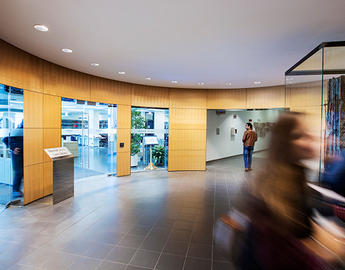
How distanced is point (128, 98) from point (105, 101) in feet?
3.26

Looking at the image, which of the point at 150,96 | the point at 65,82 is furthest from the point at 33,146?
the point at 150,96

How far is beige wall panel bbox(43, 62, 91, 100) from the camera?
562 cm

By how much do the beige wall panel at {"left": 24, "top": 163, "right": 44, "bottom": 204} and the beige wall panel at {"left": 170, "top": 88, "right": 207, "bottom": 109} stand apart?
5.50m

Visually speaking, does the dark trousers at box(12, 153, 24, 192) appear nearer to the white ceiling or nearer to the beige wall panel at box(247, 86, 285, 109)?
the white ceiling

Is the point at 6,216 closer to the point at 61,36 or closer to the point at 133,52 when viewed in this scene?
the point at 61,36

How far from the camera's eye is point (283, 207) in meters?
1.35

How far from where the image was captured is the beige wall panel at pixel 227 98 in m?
9.06

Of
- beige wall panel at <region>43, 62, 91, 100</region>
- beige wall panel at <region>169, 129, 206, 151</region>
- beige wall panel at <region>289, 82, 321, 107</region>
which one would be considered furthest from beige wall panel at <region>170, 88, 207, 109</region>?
beige wall panel at <region>289, 82, 321, 107</region>

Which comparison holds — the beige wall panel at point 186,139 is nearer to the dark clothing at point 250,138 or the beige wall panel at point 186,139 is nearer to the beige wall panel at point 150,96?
the beige wall panel at point 150,96

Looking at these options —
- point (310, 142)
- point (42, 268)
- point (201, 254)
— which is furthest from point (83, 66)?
point (310, 142)

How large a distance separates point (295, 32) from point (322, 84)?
3.42 feet

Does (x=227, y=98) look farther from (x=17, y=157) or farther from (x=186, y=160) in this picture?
(x=17, y=157)

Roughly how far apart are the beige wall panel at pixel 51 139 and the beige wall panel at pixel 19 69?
3.60 feet

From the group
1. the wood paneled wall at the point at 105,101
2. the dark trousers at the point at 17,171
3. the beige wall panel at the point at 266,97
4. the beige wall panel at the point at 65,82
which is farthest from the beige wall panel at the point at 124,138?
the beige wall panel at the point at 266,97
